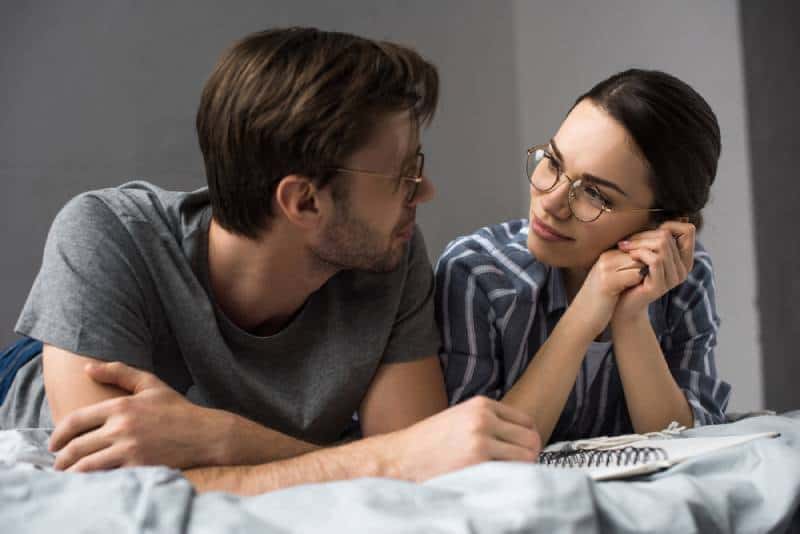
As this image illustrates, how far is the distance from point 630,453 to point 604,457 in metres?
0.04

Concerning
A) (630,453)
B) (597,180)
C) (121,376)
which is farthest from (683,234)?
(121,376)

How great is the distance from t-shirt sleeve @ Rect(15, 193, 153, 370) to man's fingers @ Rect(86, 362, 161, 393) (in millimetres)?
34

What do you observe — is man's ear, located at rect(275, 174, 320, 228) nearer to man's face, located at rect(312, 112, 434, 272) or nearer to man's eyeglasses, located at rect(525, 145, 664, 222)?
man's face, located at rect(312, 112, 434, 272)

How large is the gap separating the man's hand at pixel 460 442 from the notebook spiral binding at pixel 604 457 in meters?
0.12

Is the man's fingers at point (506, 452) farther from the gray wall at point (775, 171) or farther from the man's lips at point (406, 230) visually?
the gray wall at point (775, 171)

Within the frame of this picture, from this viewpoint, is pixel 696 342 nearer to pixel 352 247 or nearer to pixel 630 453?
pixel 630 453

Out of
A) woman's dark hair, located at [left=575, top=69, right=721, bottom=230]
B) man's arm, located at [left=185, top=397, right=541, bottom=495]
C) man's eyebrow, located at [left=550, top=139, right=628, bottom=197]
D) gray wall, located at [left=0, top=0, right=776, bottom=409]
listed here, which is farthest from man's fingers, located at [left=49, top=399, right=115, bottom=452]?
gray wall, located at [left=0, top=0, right=776, bottom=409]

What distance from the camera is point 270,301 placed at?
1396mm

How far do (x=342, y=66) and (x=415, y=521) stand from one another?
722 millimetres

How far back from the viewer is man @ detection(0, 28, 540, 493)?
1126mm

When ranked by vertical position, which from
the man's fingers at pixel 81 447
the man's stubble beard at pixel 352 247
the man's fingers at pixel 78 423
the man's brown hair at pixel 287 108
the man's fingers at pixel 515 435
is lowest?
the man's fingers at pixel 515 435

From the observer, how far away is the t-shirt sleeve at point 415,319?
4.71 ft

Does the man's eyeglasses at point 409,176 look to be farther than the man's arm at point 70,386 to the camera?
Yes

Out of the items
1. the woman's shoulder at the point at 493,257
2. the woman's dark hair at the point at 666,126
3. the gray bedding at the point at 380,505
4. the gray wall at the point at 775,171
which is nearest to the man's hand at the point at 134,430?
the gray bedding at the point at 380,505
